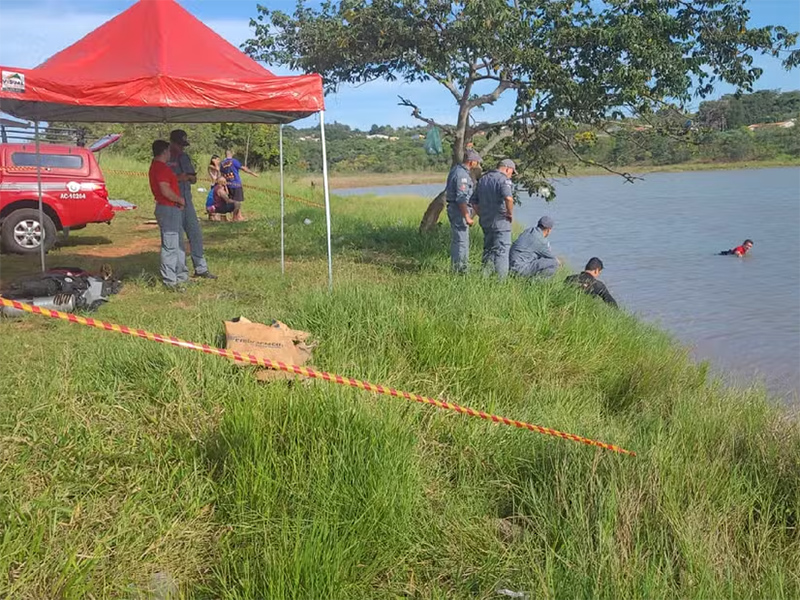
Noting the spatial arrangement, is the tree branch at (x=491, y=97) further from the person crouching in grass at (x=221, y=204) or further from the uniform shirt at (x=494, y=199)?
the person crouching in grass at (x=221, y=204)

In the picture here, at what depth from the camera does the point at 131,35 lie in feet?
23.6

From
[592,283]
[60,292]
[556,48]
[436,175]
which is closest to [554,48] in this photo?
[556,48]

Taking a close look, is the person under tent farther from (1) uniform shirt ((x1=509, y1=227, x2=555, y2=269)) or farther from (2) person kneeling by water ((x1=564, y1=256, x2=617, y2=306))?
(2) person kneeling by water ((x1=564, y1=256, x2=617, y2=306))

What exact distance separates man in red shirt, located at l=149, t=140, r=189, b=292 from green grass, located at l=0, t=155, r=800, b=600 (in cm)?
217

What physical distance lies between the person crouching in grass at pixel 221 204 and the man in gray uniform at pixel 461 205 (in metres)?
8.47

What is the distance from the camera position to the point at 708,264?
14883 millimetres

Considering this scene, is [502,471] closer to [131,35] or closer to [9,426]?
[9,426]

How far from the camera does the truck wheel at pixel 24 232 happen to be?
10164 millimetres

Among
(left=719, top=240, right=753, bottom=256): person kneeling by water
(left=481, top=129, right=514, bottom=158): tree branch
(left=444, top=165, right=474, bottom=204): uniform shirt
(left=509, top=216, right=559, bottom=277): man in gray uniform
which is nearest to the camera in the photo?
(left=444, top=165, right=474, bottom=204): uniform shirt

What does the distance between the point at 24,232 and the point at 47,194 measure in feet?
2.23

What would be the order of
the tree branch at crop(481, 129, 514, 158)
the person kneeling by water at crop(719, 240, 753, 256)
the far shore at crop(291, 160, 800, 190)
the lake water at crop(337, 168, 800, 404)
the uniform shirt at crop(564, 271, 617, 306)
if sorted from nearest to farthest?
the uniform shirt at crop(564, 271, 617, 306) < the lake water at crop(337, 168, 800, 404) < the tree branch at crop(481, 129, 514, 158) < the person kneeling by water at crop(719, 240, 753, 256) < the far shore at crop(291, 160, 800, 190)

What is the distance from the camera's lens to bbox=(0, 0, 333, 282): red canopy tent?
638cm

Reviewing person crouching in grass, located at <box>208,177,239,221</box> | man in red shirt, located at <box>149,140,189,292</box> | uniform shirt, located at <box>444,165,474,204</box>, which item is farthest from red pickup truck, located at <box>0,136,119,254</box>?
uniform shirt, located at <box>444,165,474,204</box>

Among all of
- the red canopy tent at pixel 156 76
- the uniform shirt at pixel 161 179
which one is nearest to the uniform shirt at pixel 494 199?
the red canopy tent at pixel 156 76
